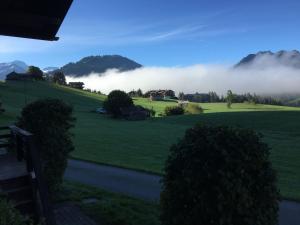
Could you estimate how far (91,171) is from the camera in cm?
2256

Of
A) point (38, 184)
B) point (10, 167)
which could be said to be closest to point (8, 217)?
point (38, 184)

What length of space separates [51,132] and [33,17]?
590 centimetres

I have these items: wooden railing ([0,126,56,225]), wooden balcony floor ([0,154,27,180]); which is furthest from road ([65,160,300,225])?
wooden railing ([0,126,56,225])

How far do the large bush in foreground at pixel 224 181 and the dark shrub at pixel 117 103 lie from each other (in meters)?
84.3

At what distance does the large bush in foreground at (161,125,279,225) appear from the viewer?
7379mm

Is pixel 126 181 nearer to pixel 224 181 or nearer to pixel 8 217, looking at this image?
pixel 224 181

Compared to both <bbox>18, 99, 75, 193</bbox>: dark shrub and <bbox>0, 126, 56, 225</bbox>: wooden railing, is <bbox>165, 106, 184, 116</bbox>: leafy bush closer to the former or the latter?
<bbox>18, 99, 75, 193</bbox>: dark shrub

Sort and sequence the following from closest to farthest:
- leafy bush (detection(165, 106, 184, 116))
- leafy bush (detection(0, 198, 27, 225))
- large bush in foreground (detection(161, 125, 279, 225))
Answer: leafy bush (detection(0, 198, 27, 225)), large bush in foreground (detection(161, 125, 279, 225)), leafy bush (detection(165, 106, 184, 116))

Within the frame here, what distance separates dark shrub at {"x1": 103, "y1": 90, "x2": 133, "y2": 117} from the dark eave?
83210 millimetres

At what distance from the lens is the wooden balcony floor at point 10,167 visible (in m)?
11.3

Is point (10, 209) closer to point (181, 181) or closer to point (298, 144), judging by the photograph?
point (181, 181)

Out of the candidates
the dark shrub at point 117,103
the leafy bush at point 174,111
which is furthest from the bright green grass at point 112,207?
the leafy bush at point 174,111

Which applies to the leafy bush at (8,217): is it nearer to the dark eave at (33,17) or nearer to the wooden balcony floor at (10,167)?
the dark eave at (33,17)

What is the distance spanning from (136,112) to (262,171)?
83.4 metres
